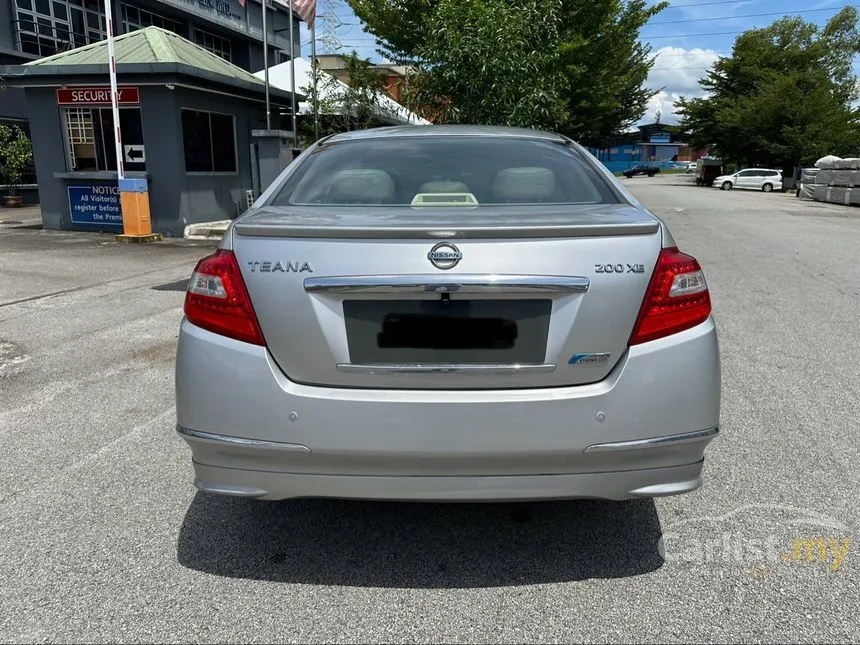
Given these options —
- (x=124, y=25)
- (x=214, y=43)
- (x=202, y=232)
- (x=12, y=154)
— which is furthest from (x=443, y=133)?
(x=214, y=43)

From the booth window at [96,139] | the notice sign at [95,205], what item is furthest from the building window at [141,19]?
the notice sign at [95,205]

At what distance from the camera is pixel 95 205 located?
13.9m

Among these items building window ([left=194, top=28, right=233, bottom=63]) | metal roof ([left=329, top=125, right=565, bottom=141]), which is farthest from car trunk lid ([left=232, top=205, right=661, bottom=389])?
building window ([left=194, top=28, right=233, bottom=63])

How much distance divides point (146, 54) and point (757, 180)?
39724 millimetres

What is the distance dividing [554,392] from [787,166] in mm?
50967

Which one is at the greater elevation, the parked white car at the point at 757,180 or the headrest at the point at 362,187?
the headrest at the point at 362,187

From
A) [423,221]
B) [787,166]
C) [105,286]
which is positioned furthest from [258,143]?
[787,166]

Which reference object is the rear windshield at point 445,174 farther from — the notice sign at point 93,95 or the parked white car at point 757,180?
the parked white car at point 757,180

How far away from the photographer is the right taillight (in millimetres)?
2215

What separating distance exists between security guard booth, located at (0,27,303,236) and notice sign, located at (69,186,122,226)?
20 mm

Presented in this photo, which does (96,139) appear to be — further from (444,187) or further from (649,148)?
(649,148)

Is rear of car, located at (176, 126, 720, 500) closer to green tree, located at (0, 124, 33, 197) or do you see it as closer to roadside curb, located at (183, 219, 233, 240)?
roadside curb, located at (183, 219, 233, 240)

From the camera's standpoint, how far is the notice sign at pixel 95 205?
13734mm

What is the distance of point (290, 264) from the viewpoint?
85.8 inches
